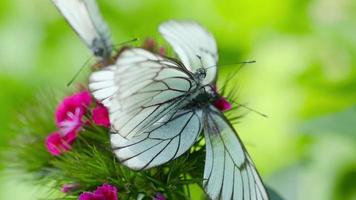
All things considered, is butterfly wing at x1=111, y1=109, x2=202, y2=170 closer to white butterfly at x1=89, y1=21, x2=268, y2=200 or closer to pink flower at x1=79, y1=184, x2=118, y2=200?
white butterfly at x1=89, y1=21, x2=268, y2=200

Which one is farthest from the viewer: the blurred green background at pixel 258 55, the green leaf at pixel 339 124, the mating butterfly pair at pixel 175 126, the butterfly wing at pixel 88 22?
the blurred green background at pixel 258 55

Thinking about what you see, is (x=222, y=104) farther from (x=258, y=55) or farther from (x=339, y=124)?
(x=258, y=55)

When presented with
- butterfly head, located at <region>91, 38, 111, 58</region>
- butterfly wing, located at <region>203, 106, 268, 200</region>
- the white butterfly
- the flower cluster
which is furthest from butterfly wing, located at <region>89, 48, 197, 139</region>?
butterfly head, located at <region>91, 38, 111, 58</region>

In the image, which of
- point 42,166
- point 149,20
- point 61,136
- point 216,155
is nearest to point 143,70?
point 216,155

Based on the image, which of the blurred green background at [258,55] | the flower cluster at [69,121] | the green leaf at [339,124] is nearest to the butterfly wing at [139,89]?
the flower cluster at [69,121]

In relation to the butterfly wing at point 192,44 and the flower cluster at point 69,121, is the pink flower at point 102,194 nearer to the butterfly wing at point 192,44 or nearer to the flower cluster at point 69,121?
the flower cluster at point 69,121

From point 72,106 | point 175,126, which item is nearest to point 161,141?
point 175,126

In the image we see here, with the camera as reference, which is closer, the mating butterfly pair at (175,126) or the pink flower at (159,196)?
the mating butterfly pair at (175,126)
